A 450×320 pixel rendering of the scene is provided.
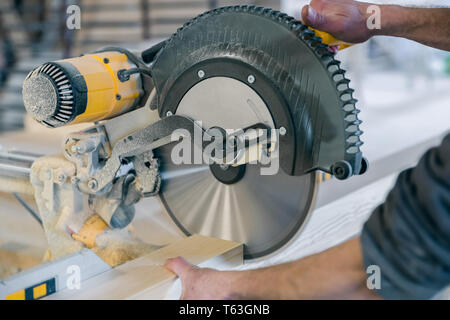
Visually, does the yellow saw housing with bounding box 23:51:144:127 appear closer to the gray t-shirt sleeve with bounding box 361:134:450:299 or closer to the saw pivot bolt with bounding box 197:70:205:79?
the saw pivot bolt with bounding box 197:70:205:79

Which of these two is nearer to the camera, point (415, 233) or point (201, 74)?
point (415, 233)

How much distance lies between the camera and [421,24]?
166cm

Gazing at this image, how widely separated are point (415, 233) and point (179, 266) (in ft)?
2.42

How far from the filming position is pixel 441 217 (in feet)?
2.61

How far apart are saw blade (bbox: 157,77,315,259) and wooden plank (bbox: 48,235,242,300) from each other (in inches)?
2.6

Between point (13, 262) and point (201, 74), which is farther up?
point (201, 74)

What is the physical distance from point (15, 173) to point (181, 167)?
0.60 meters

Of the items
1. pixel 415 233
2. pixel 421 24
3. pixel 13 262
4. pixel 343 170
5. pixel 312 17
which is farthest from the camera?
pixel 13 262

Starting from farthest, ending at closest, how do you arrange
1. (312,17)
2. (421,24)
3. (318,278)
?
(421,24), (312,17), (318,278)

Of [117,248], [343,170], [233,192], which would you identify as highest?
[343,170]

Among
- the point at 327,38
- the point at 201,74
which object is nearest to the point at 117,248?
the point at 201,74

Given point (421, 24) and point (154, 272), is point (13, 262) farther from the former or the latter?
point (421, 24)

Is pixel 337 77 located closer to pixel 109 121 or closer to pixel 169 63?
pixel 169 63

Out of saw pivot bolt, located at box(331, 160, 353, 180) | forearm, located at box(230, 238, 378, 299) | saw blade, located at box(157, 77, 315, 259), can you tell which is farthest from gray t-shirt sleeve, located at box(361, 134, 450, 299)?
saw blade, located at box(157, 77, 315, 259)
